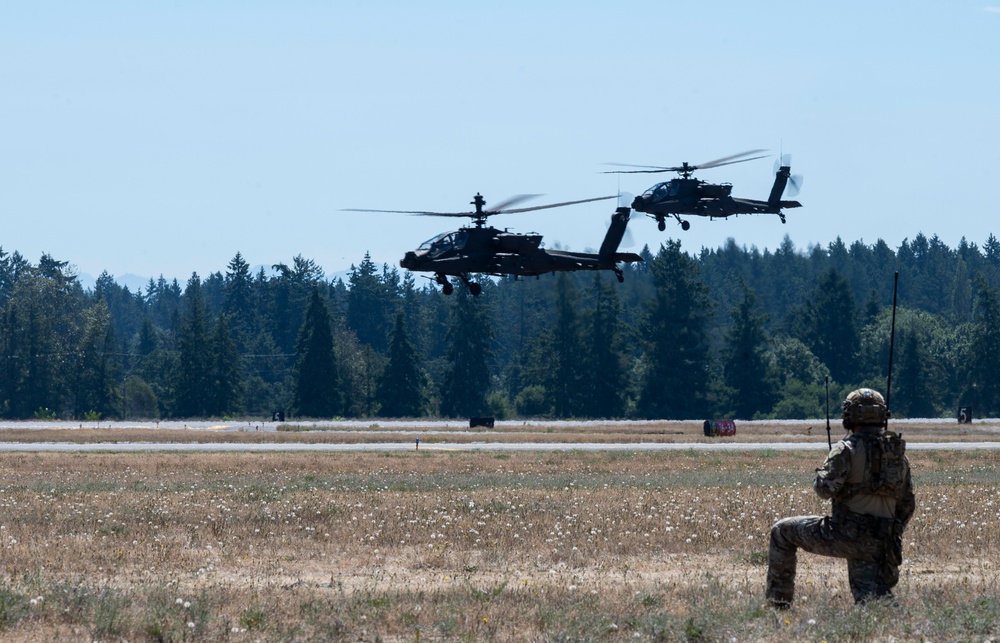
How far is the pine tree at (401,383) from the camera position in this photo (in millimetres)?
120750

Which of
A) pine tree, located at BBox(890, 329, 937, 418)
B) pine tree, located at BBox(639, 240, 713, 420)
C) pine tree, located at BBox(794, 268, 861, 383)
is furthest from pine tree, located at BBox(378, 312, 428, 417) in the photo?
pine tree, located at BBox(890, 329, 937, 418)

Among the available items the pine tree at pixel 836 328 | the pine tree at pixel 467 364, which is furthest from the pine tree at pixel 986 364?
the pine tree at pixel 467 364

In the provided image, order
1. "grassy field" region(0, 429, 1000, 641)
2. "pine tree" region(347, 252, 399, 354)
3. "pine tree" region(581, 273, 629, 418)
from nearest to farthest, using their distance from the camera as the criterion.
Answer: "grassy field" region(0, 429, 1000, 641)
"pine tree" region(581, 273, 629, 418)
"pine tree" region(347, 252, 399, 354)

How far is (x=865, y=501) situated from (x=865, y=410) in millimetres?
809

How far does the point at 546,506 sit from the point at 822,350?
11433 centimetres

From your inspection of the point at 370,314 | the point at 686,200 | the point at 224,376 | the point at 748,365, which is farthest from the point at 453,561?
the point at 370,314

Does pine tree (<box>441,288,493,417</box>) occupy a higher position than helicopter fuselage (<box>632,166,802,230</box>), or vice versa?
→ helicopter fuselage (<box>632,166,802,230</box>)

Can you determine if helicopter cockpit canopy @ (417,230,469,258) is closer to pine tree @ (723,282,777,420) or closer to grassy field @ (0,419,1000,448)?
grassy field @ (0,419,1000,448)

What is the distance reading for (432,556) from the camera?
15.7 metres

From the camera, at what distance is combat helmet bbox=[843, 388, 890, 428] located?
1120cm

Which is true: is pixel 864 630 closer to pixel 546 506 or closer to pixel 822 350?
pixel 546 506

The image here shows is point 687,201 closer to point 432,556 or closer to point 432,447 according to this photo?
point 432,447

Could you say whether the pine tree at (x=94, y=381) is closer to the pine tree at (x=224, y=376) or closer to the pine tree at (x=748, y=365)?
the pine tree at (x=224, y=376)

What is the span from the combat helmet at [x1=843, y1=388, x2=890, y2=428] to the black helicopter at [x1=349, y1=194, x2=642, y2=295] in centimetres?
3361
